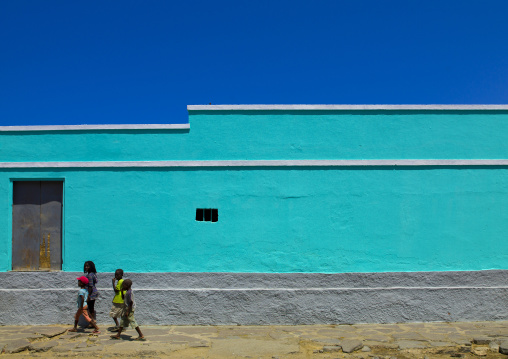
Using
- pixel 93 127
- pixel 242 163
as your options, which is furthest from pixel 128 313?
pixel 93 127

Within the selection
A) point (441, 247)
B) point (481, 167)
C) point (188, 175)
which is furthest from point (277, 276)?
point (481, 167)

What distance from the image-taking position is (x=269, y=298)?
8.02 m

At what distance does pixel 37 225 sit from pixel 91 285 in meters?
1.62

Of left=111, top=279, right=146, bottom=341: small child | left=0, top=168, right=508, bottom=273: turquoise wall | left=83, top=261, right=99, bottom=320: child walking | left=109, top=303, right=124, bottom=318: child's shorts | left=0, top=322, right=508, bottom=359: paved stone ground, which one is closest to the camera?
left=0, top=322, right=508, bottom=359: paved stone ground

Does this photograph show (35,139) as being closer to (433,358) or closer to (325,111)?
(325,111)

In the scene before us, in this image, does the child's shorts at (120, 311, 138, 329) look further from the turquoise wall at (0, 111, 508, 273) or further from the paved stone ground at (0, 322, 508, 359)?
the turquoise wall at (0, 111, 508, 273)

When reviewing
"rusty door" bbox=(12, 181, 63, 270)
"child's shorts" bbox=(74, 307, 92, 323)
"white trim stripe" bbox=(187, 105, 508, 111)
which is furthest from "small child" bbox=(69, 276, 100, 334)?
"white trim stripe" bbox=(187, 105, 508, 111)

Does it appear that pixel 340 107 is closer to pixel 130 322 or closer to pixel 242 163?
pixel 242 163

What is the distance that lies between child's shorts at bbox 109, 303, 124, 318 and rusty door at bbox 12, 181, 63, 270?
4.92ft

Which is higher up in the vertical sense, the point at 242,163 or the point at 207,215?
the point at 242,163

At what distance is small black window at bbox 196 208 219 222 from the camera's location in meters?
8.26

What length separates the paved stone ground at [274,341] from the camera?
6.52 meters

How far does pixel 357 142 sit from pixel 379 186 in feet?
2.91

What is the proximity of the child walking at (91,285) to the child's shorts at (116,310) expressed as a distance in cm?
44
